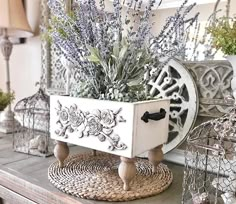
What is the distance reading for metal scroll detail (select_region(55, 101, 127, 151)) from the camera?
0.61m

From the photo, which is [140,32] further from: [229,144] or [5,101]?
[5,101]

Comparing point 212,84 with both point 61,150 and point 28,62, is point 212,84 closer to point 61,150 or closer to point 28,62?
point 61,150

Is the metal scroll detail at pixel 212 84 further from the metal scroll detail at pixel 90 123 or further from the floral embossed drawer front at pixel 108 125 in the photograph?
the metal scroll detail at pixel 90 123

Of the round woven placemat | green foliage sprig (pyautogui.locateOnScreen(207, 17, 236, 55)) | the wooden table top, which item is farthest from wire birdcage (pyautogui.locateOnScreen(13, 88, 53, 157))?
green foliage sprig (pyautogui.locateOnScreen(207, 17, 236, 55))

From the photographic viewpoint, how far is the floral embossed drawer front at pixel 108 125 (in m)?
0.59

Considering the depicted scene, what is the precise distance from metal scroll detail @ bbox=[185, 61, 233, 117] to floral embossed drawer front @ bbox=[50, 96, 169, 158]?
0.54 feet

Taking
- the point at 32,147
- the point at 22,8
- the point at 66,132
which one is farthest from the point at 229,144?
the point at 22,8

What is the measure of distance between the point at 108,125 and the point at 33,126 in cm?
51

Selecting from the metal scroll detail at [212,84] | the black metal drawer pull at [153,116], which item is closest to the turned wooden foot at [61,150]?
the black metal drawer pull at [153,116]

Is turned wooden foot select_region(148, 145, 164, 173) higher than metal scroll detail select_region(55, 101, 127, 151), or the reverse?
metal scroll detail select_region(55, 101, 127, 151)

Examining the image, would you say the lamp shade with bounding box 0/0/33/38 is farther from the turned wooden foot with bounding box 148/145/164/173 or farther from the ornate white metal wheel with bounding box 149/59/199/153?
the turned wooden foot with bounding box 148/145/164/173

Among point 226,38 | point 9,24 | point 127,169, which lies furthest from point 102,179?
point 9,24

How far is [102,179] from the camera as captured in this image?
69 cm

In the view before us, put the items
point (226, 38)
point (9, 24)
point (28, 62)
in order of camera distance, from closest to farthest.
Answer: point (226, 38) → point (9, 24) → point (28, 62)
